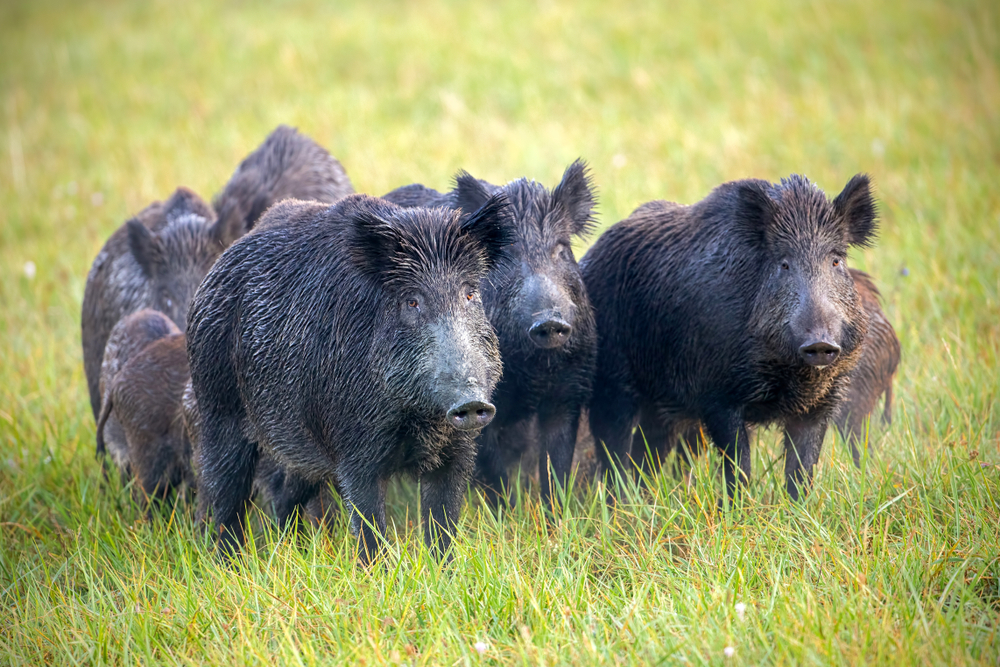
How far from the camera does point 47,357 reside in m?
7.21

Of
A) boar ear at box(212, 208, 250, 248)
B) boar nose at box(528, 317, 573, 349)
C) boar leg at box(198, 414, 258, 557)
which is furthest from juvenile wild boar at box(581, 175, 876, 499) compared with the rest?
boar ear at box(212, 208, 250, 248)

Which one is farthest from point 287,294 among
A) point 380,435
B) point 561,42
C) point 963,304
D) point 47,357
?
point 561,42

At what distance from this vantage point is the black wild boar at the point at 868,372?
4.88 metres

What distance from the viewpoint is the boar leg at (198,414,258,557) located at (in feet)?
14.8

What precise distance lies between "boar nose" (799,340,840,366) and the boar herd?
0.4 inches

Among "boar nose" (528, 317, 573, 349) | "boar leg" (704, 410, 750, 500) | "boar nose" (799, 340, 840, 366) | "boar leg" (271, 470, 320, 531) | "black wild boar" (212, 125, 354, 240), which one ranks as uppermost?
"black wild boar" (212, 125, 354, 240)

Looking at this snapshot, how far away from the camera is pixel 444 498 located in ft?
13.5

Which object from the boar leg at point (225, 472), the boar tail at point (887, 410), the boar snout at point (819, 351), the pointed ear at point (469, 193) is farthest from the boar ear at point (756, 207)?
the boar leg at point (225, 472)

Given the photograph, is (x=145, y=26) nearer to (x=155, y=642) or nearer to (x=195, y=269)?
(x=195, y=269)

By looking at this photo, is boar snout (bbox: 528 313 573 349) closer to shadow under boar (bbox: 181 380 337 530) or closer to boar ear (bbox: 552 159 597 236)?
boar ear (bbox: 552 159 597 236)

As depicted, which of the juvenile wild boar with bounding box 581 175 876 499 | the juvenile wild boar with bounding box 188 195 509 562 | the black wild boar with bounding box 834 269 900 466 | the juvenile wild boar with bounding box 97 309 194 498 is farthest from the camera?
the juvenile wild boar with bounding box 97 309 194 498

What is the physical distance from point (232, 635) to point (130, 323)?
2636 millimetres

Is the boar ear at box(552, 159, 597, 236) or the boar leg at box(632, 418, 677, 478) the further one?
the boar leg at box(632, 418, 677, 478)

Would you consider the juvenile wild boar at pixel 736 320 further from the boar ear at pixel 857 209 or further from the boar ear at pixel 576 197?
the boar ear at pixel 576 197
